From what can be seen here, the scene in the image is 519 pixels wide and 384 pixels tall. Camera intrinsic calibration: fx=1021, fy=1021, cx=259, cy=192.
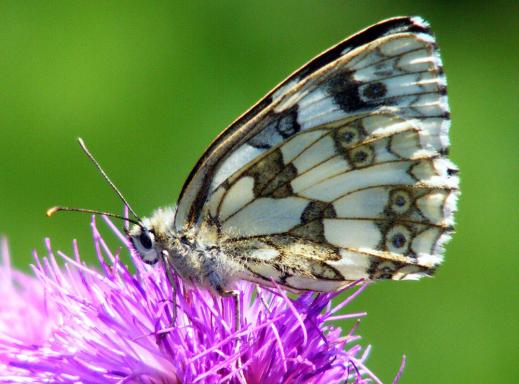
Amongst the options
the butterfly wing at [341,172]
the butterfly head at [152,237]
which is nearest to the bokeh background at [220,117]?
the butterfly wing at [341,172]

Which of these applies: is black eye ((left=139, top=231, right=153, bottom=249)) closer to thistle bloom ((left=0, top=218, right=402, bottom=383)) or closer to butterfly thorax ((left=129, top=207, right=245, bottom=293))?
butterfly thorax ((left=129, top=207, right=245, bottom=293))

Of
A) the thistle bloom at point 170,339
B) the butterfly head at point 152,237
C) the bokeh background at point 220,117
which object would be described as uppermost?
the bokeh background at point 220,117

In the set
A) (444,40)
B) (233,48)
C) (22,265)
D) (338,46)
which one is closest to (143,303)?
(338,46)

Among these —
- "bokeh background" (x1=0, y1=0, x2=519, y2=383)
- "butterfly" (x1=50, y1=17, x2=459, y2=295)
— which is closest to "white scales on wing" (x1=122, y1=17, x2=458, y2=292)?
"butterfly" (x1=50, y1=17, x2=459, y2=295)

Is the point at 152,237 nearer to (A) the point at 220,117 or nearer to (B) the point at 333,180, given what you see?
(B) the point at 333,180

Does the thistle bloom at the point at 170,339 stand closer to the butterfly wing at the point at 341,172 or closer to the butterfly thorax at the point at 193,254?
the butterfly thorax at the point at 193,254

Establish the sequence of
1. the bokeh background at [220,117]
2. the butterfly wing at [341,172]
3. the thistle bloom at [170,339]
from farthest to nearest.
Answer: the bokeh background at [220,117], the butterfly wing at [341,172], the thistle bloom at [170,339]
